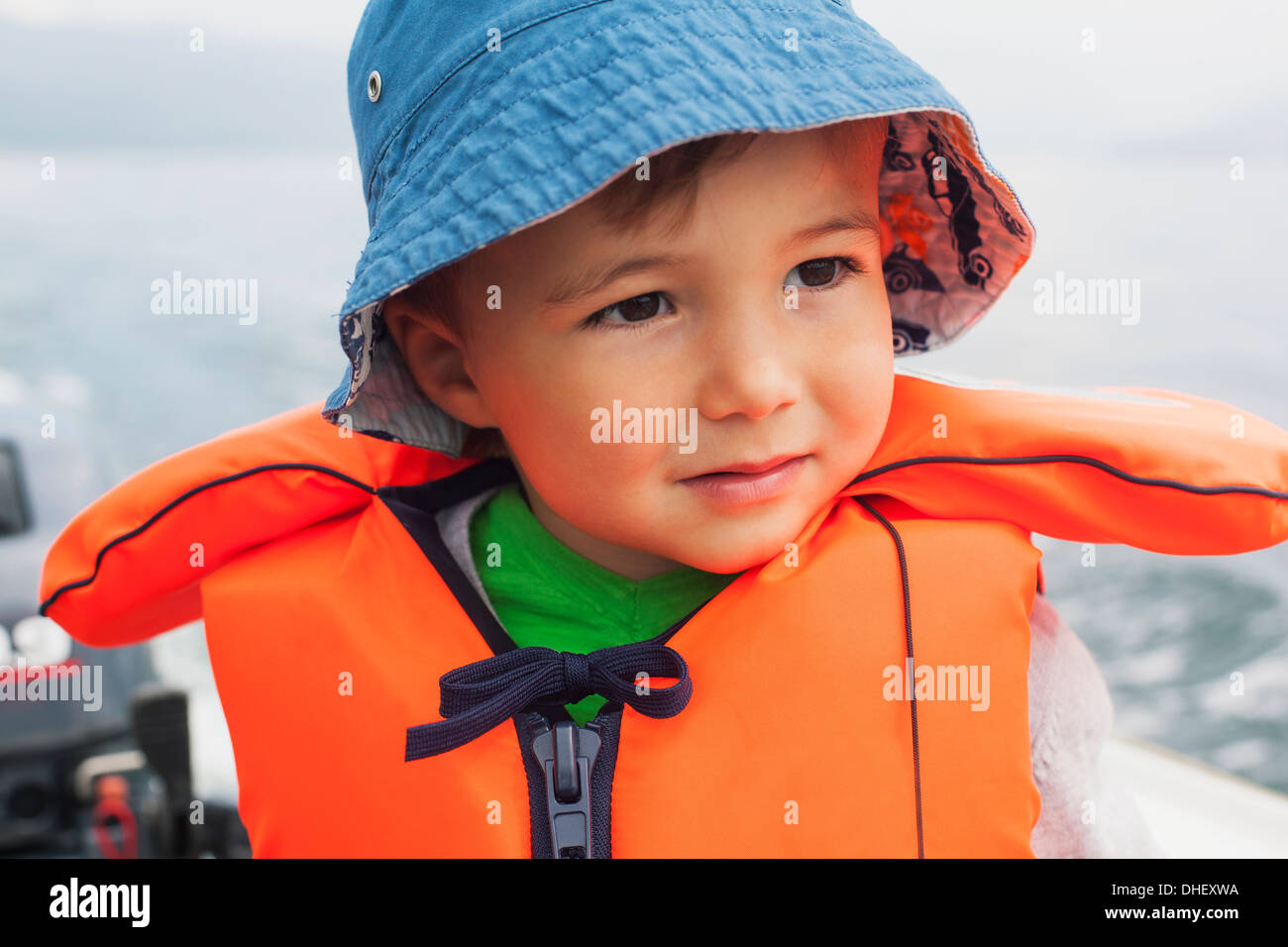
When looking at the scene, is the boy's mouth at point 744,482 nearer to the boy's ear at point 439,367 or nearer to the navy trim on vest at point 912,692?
the navy trim on vest at point 912,692

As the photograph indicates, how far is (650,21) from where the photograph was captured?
0.85 metres

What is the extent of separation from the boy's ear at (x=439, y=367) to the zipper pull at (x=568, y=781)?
0.33m

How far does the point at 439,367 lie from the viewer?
1114 mm

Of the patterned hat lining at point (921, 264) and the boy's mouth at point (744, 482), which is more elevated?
the patterned hat lining at point (921, 264)

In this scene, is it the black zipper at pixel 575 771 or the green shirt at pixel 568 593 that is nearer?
the black zipper at pixel 575 771

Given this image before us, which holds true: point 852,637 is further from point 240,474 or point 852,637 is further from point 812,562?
point 240,474

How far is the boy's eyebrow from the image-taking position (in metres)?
0.86

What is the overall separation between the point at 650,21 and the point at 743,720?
58 cm

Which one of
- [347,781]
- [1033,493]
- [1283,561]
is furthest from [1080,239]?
[347,781]

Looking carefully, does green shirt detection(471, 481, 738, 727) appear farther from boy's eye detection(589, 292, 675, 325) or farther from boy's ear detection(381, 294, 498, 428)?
boy's eye detection(589, 292, 675, 325)

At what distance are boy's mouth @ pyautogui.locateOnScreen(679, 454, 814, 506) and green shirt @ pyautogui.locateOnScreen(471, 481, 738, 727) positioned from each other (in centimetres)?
16

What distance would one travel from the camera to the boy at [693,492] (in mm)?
853

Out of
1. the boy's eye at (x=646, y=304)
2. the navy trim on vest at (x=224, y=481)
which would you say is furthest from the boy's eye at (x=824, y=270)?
the navy trim on vest at (x=224, y=481)

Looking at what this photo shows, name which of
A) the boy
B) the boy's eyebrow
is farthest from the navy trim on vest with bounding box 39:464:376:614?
the boy's eyebrow
